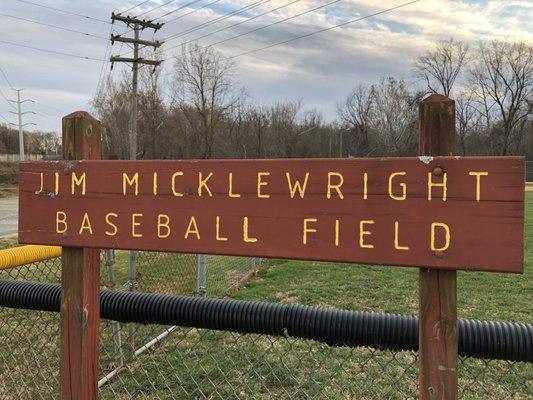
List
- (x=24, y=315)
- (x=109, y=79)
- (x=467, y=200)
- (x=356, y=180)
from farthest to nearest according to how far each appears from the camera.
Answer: (x=109, y=79) → (x=24, y=315) → (x=356, y=180) → (x=467, y=200)

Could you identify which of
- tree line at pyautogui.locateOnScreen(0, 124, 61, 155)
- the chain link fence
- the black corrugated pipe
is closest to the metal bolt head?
the black corrugated pipe

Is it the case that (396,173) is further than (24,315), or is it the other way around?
(24,315)

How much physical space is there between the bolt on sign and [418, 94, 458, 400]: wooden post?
63 mm

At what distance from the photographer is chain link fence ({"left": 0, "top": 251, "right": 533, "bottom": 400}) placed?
3.45 metres

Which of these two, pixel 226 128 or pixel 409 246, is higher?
pixel 226 128

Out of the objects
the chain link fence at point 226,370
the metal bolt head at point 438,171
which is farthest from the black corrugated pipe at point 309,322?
the chain link fence at point 226,370

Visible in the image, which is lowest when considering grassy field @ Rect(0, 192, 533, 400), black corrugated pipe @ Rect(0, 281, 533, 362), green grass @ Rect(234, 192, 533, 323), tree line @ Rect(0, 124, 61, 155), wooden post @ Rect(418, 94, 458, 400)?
green grass @ Rect(234, 192, 533, 323)

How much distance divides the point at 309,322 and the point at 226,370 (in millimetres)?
2189

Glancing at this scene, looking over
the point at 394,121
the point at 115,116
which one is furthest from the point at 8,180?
the point at 394,121

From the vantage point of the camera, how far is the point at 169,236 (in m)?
1.64

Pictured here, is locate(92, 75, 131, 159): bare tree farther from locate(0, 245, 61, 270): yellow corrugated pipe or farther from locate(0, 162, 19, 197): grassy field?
locate(0, 245, 61, 270): yellow corrugated pipe

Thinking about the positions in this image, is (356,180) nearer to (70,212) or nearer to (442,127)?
(442,127)

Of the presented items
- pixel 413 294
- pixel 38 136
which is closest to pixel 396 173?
pixel 413 294

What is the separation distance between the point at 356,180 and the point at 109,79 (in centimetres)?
4813
